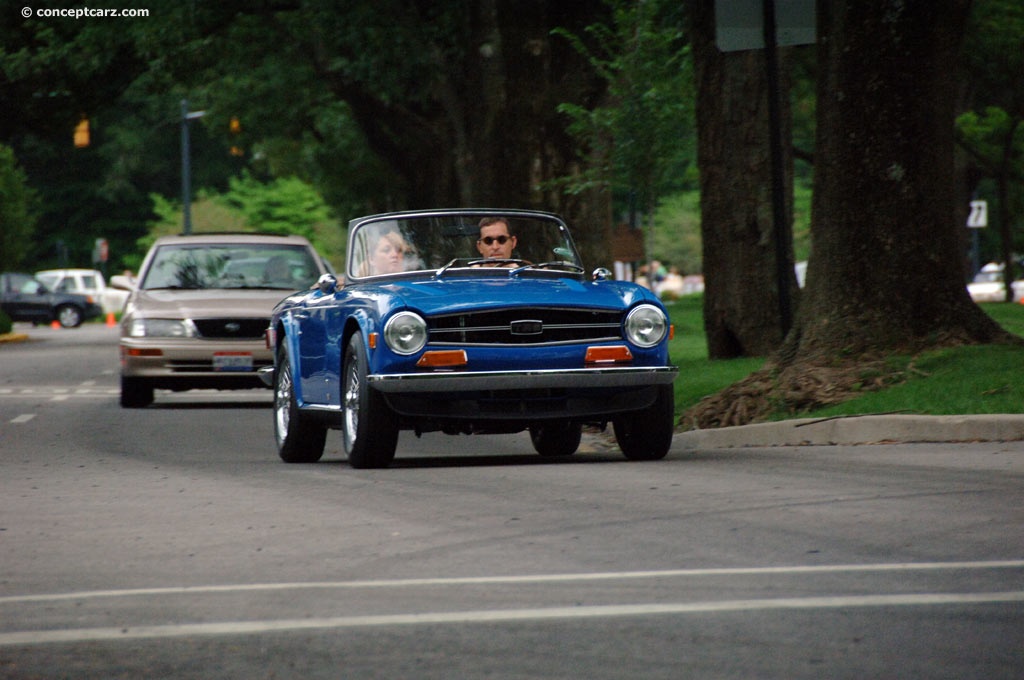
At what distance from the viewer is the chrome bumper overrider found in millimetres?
10648

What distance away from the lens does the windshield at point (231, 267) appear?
20.1m

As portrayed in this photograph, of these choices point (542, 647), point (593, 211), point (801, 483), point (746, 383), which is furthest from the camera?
point (593, 211)

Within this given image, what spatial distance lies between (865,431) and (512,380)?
2936mm

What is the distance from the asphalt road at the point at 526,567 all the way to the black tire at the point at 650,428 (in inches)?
7.7

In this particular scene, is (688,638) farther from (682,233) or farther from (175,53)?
(682,233)

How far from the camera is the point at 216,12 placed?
33656 mm

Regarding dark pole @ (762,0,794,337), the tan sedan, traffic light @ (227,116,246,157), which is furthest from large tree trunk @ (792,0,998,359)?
traffic light @ (227,116,246,157)

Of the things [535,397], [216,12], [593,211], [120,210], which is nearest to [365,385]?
[535,397]

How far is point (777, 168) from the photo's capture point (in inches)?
613

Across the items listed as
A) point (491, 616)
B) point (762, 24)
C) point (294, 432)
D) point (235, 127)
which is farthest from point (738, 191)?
point (235, 127)

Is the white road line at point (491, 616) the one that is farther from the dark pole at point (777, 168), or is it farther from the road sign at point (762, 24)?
the road sign at point (762, 24)

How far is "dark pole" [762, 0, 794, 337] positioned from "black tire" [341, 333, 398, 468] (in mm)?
5093

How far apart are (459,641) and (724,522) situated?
2.72 m

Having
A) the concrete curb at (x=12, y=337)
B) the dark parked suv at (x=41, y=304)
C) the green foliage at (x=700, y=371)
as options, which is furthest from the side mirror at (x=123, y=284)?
the dark parked suv at (x=41, y=304)
